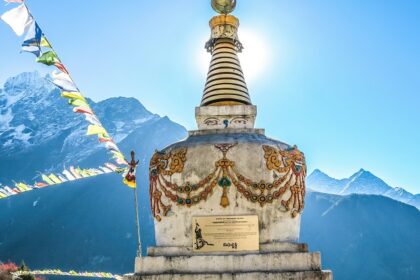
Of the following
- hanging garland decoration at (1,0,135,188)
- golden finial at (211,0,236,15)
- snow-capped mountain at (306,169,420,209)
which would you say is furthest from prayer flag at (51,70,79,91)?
snow-capped mountain at (306,169,420,209)

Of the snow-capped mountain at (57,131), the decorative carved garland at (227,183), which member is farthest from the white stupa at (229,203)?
the snow-capped mountain at (57,131)

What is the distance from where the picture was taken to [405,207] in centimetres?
7975

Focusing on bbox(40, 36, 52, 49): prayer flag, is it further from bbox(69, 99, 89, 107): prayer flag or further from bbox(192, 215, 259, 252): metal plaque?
bbox(192, 215, 259, 252): metal plaque

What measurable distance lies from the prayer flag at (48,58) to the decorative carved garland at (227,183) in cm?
286

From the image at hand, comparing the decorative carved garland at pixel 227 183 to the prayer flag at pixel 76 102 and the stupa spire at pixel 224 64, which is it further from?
the prayer flag at pixel 76 102

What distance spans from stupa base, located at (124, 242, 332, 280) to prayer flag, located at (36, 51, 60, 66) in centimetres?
425

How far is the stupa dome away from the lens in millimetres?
8586

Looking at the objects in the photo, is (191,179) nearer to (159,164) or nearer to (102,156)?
(159,164)

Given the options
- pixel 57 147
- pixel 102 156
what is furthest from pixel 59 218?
pixel 57 147

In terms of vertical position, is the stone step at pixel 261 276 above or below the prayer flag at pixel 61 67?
below

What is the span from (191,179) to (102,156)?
98311 mm

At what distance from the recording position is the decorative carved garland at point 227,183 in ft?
28.2

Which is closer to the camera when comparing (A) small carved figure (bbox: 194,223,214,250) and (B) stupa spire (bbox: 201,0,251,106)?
(A) small carved figure (bbox: 194,223,214,250)

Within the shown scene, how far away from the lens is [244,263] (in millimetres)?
8195
